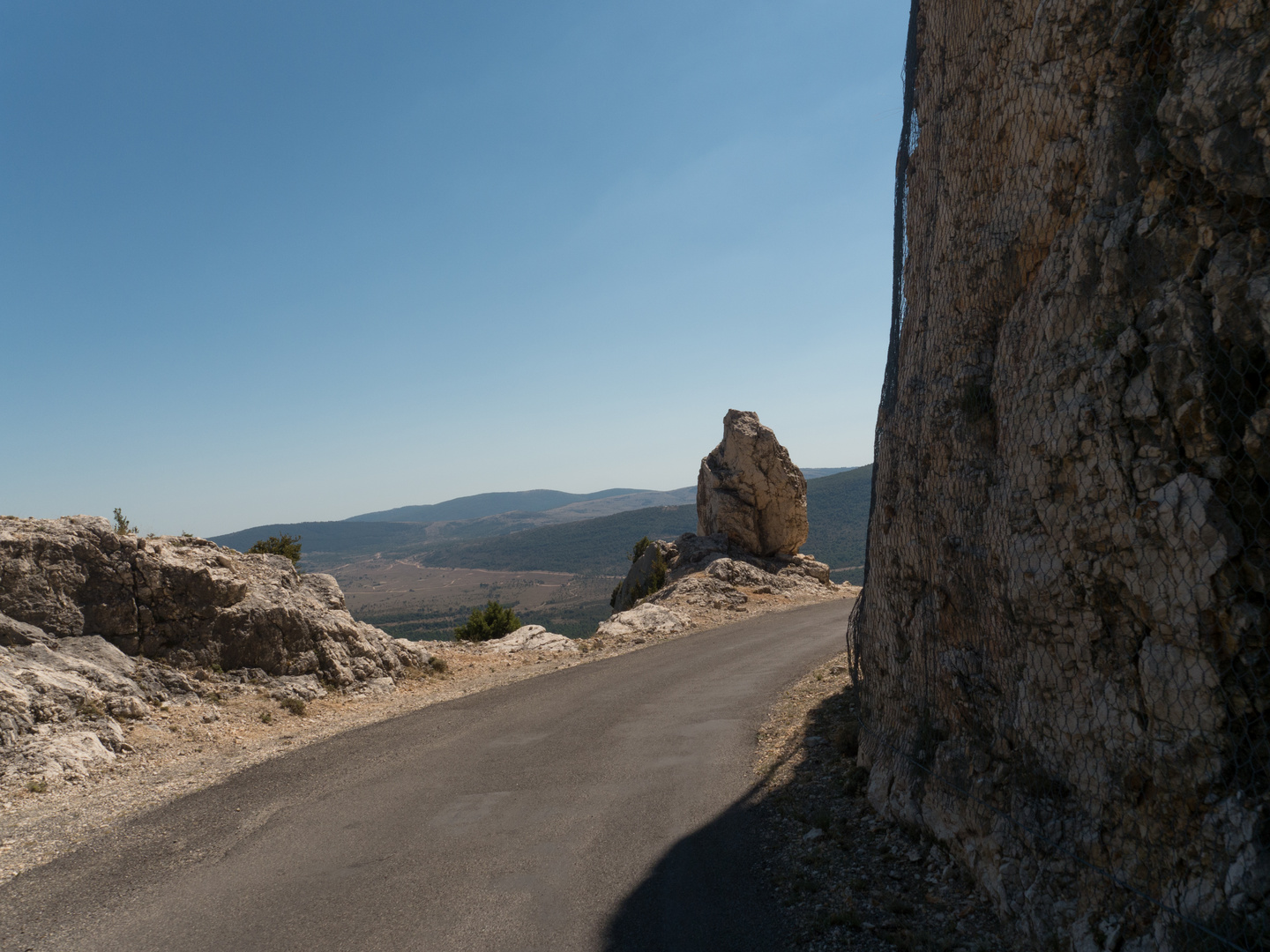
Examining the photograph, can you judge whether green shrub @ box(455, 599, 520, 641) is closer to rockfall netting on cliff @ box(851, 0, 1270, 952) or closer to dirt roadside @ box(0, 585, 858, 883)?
dirt roadside @ box(0, 585, 858, 883)

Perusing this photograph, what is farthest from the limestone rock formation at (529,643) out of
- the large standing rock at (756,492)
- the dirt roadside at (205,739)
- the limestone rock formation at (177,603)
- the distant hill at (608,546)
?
the distant hill at (608,546)

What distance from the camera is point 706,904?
217 inches

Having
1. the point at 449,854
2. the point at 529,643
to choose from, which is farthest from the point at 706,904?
the point at 529,643

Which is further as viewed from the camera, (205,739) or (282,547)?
(282,547)

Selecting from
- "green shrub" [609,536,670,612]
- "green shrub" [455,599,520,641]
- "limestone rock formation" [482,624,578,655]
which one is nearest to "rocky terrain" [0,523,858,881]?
"limestone rock formation" [482,624,578,655]

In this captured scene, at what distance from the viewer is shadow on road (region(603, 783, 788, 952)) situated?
504 centimetres

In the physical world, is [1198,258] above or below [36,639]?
above

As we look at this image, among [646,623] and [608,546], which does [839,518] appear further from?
[646,623]

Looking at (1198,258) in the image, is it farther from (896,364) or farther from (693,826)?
(693,826)

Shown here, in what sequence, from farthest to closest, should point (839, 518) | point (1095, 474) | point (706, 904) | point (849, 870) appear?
point (839, 518), point (849, 870), point (706, 904), point (1095, 474)

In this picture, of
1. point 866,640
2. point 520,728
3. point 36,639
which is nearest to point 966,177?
point 866,640

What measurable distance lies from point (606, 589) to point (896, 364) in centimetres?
12083

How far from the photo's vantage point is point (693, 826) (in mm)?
6918

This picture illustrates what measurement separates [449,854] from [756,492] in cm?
2330
